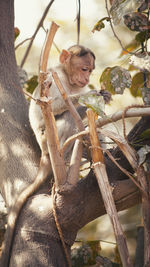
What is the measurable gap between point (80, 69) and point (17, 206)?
1407 millimetres

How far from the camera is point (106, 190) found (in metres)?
1.96

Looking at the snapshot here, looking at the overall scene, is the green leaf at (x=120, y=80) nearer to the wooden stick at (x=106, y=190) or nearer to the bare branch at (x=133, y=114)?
the bare branch at (x=133, y=114)

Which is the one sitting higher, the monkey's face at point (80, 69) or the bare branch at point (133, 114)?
the monkey's face at point (80, 69)

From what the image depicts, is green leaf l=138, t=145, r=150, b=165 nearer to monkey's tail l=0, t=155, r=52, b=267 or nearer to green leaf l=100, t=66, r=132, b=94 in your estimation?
green leaf l=100, t=66, r=132, b=94

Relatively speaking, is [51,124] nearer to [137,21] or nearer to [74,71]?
[137,21]

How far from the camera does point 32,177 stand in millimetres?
2549

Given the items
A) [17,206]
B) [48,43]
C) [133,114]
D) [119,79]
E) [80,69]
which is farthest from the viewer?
[80,69]

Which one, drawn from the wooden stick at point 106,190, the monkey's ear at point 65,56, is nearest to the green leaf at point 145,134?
the wooden stick at point 106,190

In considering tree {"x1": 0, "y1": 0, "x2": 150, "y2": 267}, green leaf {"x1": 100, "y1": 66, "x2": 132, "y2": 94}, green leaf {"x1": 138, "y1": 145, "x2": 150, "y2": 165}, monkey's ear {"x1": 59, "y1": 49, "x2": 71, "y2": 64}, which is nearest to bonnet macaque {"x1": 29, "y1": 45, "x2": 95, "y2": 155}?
monkey's ear {"x1": 59, "y1": 49, "x2": 71, "y2": 64}

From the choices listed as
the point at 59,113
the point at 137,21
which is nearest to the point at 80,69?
the point at 59,113

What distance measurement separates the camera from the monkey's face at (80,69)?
129 inches

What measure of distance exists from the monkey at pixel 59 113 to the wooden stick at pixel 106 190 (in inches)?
20.8

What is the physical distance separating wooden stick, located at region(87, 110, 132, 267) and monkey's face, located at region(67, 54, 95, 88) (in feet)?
4.20

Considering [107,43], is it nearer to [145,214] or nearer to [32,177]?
[32,177]
